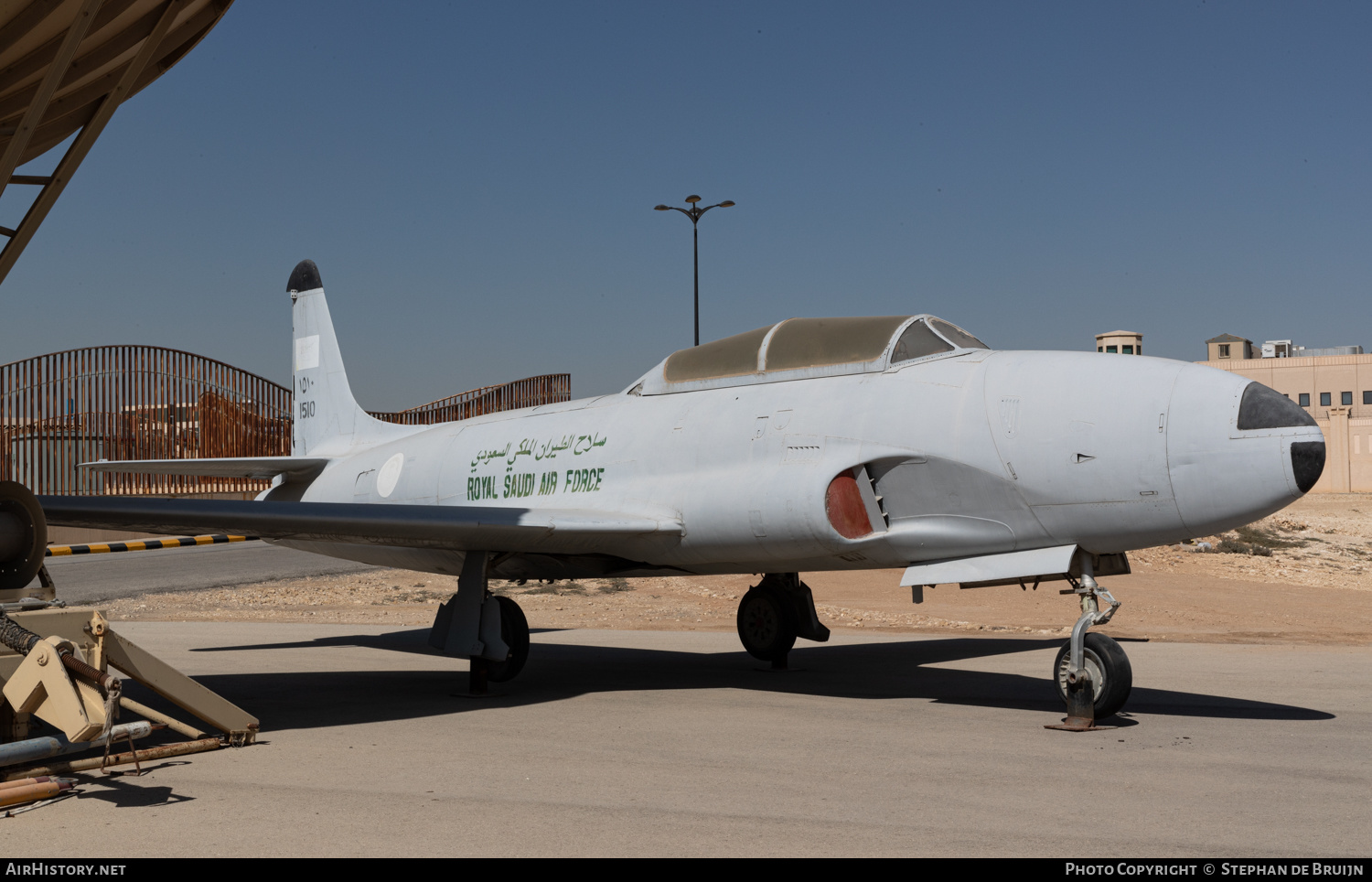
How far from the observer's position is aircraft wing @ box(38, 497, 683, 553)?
8078 millimetres

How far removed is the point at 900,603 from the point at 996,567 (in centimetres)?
1253

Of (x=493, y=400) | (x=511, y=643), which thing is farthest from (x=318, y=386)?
(x=493, y=400)

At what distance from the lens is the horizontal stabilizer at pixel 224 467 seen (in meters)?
11.6

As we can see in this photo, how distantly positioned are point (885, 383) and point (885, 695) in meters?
2.65

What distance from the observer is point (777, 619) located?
36.7 feet

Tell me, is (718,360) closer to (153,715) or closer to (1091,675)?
(1091,675)

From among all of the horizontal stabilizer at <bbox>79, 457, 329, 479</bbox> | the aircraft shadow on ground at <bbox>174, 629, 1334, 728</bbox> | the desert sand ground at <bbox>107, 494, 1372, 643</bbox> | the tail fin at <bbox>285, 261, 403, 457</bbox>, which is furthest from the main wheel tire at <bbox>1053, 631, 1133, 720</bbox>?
the tail fin at <bbox>285, 261, 403, 457</bbox>

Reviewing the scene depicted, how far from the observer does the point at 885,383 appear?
329 inches

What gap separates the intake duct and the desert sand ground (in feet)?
33.0

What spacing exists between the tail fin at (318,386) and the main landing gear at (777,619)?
208 inches

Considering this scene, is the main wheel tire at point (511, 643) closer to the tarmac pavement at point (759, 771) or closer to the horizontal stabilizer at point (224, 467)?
the tarmac pavement at point (759, 771)

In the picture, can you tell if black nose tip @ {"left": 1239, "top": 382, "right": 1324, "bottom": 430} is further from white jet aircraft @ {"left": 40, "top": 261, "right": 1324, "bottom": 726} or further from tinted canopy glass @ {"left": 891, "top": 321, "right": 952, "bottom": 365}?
tinted canopy glass @ {"left": 891, "top": 321, "right": 952, "bottom": 365}

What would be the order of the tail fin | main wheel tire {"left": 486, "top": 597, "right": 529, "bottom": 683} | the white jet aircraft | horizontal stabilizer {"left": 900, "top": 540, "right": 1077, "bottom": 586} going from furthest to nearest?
the tail fin, main wheel tire {"left": 486, "top": 597, "right": 529, "bottom": 683}, horizontal stabilizer {"left": 900, "top": 540, "right": 1077, "bottom": 586}, the white jet aircraft

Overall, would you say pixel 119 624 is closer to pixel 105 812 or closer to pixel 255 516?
pixel 255 516
